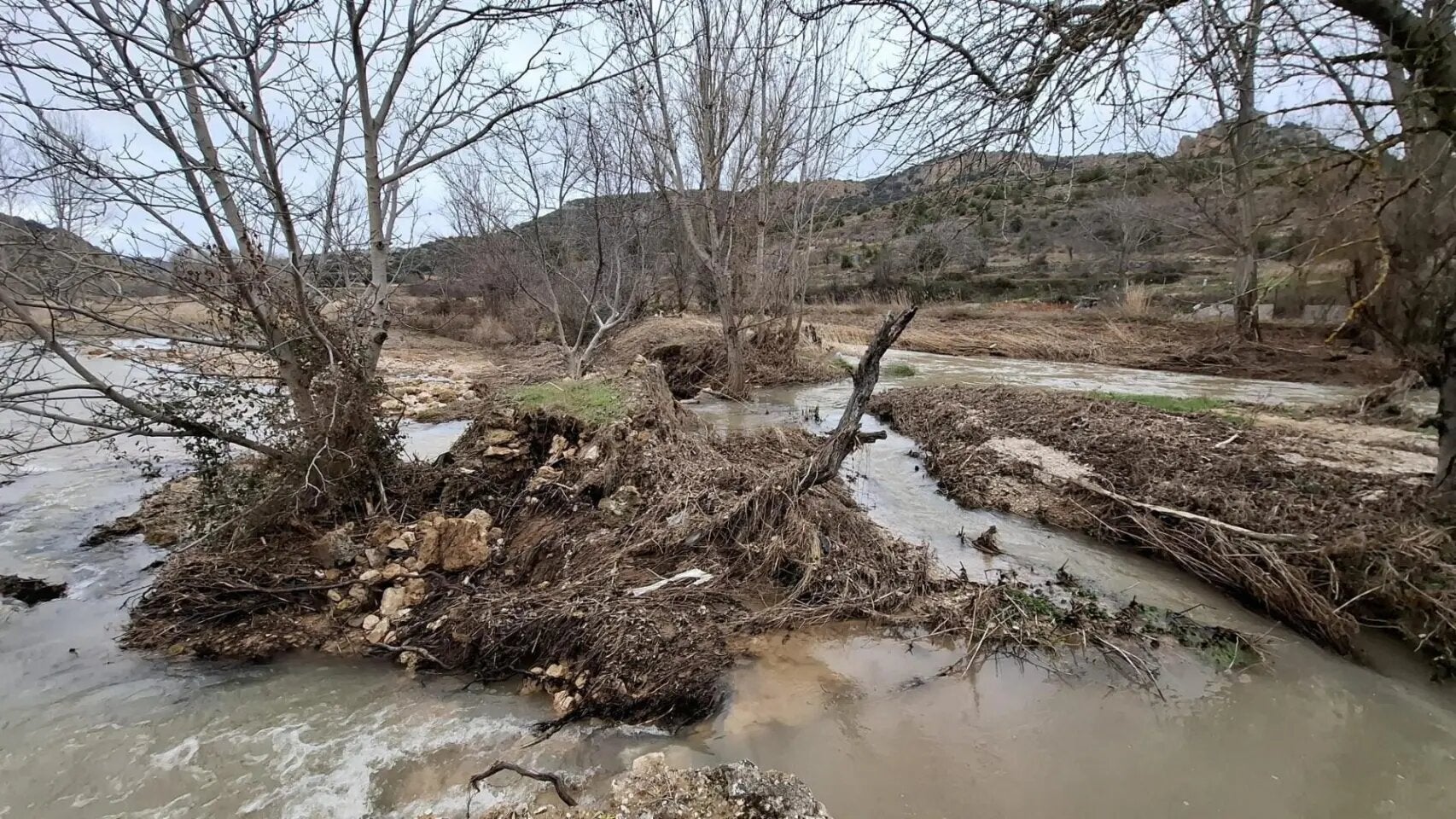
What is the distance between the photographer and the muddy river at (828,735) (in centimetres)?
311

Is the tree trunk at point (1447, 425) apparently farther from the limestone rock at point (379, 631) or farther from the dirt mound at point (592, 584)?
the limestone rock at point (379, 631)

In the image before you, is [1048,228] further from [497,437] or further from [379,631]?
[379,631]

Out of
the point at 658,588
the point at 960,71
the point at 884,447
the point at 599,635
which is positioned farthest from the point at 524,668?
the point at 884,447

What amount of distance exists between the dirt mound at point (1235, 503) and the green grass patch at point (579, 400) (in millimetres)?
3828

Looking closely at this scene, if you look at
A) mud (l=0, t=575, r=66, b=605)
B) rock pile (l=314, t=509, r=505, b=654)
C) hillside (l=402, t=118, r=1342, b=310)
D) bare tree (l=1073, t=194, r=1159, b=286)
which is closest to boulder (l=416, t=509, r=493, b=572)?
rock pile (l=314, t=509, r=505, b=654)

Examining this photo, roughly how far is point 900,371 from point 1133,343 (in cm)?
743

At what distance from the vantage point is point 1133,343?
1800 cm

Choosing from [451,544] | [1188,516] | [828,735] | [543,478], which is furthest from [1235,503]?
[451,544]

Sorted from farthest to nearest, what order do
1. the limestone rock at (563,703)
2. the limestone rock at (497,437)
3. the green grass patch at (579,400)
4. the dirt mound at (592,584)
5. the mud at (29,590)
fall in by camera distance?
the green grass patch at (579,400) → the limestone rock at (497,437) → the mud at (29,590) → the dirt mound at (592,584) → the limestone rock at (563,703)

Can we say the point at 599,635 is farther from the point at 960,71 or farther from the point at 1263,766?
the point at 960,71

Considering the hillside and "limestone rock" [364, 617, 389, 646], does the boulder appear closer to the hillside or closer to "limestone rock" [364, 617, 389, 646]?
"limestone rock" [364, 617, 389, 646]

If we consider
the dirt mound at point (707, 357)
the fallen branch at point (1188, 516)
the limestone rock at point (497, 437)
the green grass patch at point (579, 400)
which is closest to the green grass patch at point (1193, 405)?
the fallen branch at point (1188, 516)

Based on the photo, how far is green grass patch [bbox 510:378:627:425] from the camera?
6.54 meters

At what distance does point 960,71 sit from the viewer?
13.5ft
